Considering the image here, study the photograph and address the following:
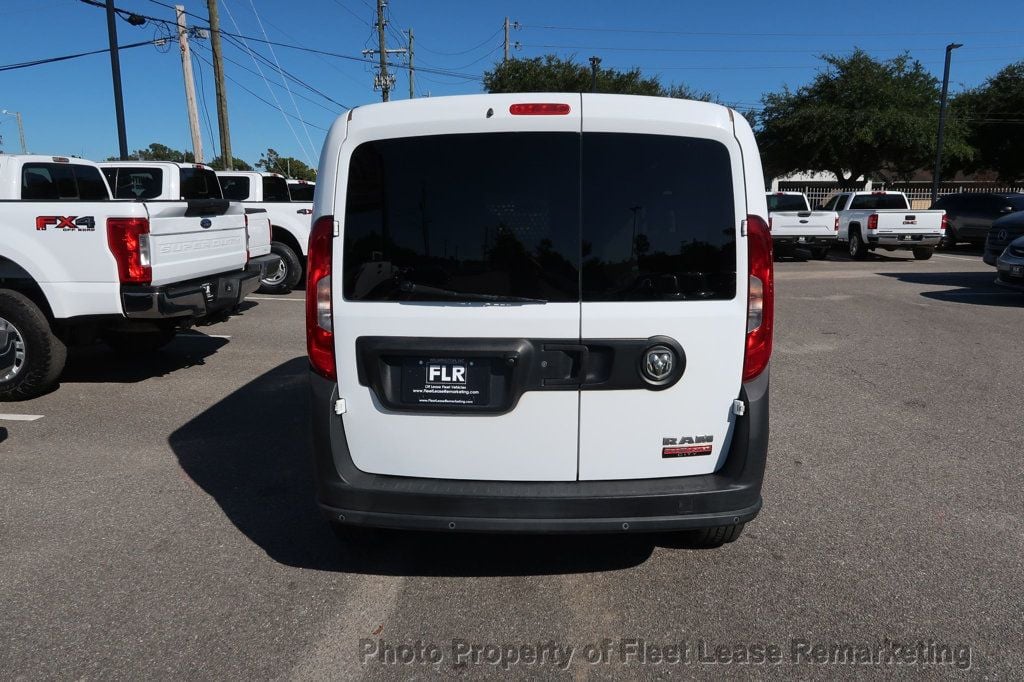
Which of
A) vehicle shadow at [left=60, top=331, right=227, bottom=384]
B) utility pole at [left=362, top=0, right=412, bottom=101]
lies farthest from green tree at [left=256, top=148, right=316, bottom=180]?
vehicle shadow at [left=60, top=331, right=227, bottom=384]

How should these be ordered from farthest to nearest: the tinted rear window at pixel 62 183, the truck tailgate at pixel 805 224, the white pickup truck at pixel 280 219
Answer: the truck tailgate at pixel 805 224 → the white pickup truck at pixel 280 219 → the tinted rear window at pixel 62 183

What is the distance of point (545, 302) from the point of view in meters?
2.96

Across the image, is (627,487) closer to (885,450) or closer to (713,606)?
(713,606)

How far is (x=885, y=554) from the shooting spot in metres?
3.65

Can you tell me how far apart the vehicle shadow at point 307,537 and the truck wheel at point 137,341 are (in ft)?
9.39

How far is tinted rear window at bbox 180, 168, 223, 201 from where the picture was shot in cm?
1020

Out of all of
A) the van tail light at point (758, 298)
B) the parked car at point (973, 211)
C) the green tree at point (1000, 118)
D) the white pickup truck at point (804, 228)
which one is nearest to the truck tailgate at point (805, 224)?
the white pickup truck at point (804, 228)

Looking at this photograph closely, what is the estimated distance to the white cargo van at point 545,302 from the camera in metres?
2.95

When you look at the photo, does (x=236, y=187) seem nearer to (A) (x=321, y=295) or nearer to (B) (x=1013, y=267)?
(A) (x=321, y=295)

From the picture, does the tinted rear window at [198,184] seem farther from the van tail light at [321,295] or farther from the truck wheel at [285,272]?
the van tail light at [321,295]

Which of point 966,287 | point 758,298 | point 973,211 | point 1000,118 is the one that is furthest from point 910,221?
point 1000,118

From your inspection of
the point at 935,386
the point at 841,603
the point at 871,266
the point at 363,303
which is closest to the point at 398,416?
the point at 363,303

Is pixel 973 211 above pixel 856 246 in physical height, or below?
above

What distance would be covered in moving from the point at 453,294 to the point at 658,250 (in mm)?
831
